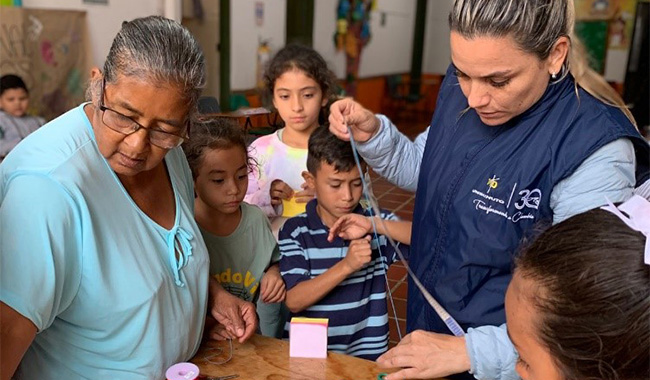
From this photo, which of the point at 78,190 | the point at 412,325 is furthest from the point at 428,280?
the point at 78,190

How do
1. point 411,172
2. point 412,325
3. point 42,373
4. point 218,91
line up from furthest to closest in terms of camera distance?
1. point 218,91
2. point 411,172
3. point 412,325
4. point 42,373

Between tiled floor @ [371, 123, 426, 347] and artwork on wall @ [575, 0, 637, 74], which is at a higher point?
artwork on wall @ [575, 0, 637, 74]

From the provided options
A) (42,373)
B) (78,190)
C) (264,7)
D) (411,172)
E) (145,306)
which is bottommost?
(42,373)

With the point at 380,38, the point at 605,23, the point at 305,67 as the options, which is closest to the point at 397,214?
the point at 305,67

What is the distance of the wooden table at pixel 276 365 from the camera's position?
1429 mm

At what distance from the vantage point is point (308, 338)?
4.91ft

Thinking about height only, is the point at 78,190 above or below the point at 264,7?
below

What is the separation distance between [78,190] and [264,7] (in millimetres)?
6033

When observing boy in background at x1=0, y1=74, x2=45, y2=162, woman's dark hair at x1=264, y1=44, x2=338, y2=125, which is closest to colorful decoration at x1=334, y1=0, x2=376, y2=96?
boy in background at x1=0, y1=74, x2=45, y2=162

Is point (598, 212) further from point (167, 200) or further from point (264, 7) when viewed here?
point (264, 7)

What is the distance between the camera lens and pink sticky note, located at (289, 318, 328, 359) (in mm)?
1487

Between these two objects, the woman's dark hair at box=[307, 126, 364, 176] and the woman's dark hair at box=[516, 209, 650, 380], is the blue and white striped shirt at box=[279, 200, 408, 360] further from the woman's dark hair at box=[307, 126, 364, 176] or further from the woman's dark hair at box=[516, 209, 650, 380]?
the woman's dark hair at box=[516, 209, 650, 380]

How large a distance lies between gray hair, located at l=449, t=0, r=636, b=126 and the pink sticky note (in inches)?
31.6

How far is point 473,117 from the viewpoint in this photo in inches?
61.2
